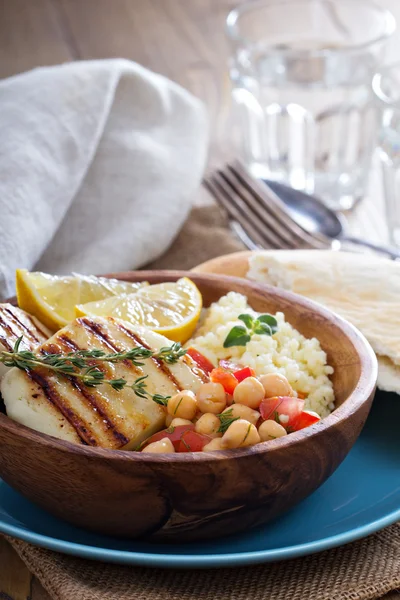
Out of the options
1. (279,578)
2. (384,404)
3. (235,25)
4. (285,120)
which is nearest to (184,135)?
(285,120)

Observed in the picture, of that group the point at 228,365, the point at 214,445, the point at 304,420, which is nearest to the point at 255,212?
the point at 228,365

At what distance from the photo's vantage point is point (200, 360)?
6.20ft

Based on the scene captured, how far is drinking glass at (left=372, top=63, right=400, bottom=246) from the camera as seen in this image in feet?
9.69

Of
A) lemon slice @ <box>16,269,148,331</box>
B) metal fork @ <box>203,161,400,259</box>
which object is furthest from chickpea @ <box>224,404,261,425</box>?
metal fork @ <box>203,161,400,259</box>

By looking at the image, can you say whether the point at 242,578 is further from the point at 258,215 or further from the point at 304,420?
the point at 258,215

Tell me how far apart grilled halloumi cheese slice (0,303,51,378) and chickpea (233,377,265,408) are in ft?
1.58

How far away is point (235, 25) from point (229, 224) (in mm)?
1094

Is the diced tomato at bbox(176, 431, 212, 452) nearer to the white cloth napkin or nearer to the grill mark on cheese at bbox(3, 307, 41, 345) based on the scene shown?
the grill mark on cheese at bbox(3, 307, 41, 345)

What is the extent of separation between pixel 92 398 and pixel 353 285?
85 cm

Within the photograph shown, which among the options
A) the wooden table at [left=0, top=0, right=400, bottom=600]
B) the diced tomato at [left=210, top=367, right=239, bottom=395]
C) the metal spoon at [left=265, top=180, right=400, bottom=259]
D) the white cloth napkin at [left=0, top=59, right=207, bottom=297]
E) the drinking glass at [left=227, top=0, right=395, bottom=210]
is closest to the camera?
the diced tomato at [left=210, top=367, right=239, bottom=395]

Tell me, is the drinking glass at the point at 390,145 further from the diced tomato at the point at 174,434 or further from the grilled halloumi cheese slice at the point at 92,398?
the diced tomato at the point at 174,434

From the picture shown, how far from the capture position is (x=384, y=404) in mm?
2082

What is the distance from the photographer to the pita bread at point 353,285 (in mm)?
2016

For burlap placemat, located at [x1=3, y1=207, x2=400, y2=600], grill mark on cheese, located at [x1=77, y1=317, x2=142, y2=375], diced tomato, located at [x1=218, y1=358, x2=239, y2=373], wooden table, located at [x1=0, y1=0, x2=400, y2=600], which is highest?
wooden table, located at [x1=0, y1=0, x2=400, y2=600]
